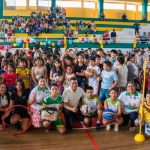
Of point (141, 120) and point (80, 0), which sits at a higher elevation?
point (80, 0)

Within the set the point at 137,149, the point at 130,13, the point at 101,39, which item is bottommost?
the point at 137,149

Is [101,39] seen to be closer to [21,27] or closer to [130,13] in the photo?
[21,27]

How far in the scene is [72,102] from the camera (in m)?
6.11

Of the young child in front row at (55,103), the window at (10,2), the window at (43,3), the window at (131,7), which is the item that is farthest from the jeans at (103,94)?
the window at (131,7)

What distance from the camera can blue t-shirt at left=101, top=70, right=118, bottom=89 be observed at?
684 centimetres

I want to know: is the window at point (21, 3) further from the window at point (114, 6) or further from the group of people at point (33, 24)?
the window at point (114, 6)

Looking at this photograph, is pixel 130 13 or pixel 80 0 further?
pixel 130 13

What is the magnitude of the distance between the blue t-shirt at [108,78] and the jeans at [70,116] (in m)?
1.08

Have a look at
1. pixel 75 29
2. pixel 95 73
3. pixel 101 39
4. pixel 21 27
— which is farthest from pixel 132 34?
pixel 95 73

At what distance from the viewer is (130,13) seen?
33594 mm

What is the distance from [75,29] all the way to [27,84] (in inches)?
591

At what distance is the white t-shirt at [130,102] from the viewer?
5977 mm

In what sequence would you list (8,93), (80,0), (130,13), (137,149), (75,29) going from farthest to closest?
(130,13) < (80,0) < (75,29) < (8,93) < (137,149)

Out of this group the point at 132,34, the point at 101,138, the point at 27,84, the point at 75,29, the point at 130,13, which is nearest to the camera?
the point at 101,138
